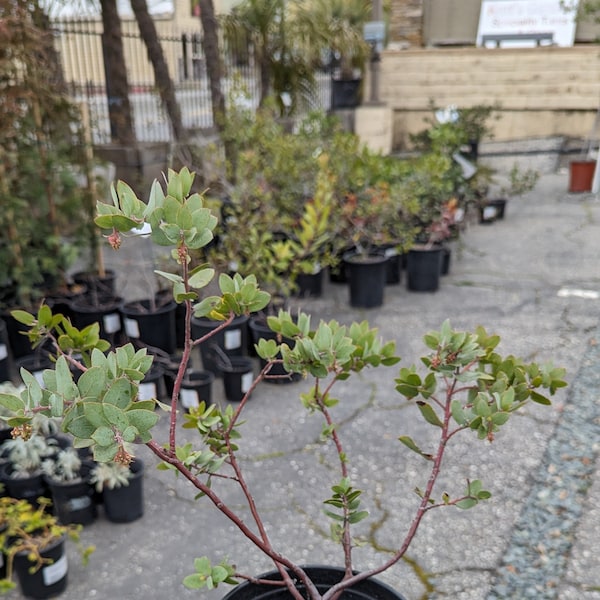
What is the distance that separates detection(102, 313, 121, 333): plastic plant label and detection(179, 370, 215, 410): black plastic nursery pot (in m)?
0.92

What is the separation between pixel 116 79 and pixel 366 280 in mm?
3991

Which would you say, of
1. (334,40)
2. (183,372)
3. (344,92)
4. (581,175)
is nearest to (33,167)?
(183,372)

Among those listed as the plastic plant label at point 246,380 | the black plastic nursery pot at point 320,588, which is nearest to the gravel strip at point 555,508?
the black plastic nursery pot at point 320,588

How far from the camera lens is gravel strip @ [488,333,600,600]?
220cm

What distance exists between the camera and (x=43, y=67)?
4.09 m

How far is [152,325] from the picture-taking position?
153 inches

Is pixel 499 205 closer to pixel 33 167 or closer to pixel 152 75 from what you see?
pixel 33 167

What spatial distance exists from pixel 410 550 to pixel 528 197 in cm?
707

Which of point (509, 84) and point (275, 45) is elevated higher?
point (275, 45)

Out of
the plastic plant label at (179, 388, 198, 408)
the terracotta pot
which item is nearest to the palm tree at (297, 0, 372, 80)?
the terracotta pot

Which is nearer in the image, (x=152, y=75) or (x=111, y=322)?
(x=111, y=322)

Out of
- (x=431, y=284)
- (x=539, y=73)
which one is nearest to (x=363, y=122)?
(x=539, y=73)

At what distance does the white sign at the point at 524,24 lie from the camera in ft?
35.3

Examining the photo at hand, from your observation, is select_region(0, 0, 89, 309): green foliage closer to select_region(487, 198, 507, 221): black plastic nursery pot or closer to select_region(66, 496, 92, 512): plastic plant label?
select_region(66, 496, 92, 512): plastic plant label
